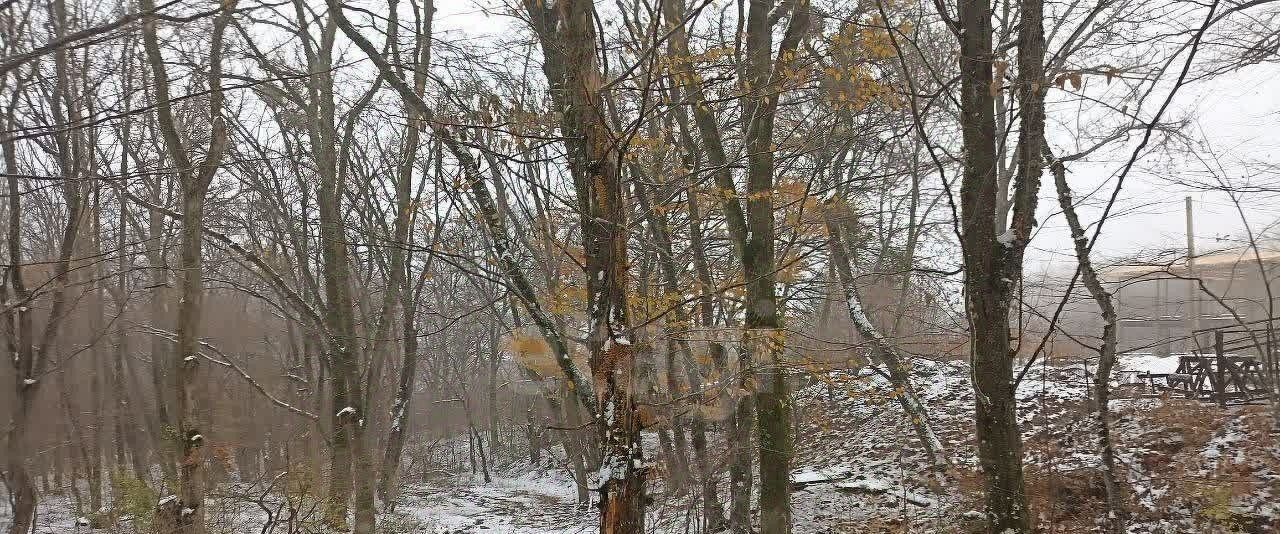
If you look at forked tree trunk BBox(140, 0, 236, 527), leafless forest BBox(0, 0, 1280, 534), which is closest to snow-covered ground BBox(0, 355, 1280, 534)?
leafless forest BBox(0, 0, 1280, 534)

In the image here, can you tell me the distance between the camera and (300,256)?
12.8 m

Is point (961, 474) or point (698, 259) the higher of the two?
point (698, 259)

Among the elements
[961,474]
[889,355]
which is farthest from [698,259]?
[961,474]

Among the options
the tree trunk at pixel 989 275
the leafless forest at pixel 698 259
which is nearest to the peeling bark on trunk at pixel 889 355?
the leafless forest at pixel 698 259

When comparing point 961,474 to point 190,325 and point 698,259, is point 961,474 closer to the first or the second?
point 698,259

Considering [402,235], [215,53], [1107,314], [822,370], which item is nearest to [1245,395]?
[1107,314]

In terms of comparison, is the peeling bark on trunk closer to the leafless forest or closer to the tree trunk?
the leafless forest

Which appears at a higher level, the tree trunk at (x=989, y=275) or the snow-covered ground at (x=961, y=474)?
the tree trunk at (x=989, y=275)

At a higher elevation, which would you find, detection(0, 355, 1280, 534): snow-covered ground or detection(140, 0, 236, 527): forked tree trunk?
detection(140, 0, 236, 527): forked tree trunk

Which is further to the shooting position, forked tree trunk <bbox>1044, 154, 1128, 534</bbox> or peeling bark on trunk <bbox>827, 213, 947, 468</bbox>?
peeling bark on trunk <bbox>827, 213, 947, 468</bbox>

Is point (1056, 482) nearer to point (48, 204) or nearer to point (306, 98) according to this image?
point (306, 98)

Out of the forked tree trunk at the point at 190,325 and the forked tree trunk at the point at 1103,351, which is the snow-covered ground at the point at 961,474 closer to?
the forked tree trunk at the point at 1103,351

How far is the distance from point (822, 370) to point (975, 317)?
8.36 ft

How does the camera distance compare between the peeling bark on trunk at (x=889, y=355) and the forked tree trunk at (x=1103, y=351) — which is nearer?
the forked tree trunk at (x=1103, y=351)
